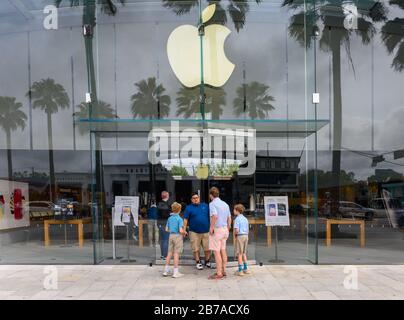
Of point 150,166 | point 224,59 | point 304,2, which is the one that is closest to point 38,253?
point 150,166

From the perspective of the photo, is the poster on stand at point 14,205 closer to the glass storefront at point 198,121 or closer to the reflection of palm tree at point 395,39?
the glass storefront at point 198,121

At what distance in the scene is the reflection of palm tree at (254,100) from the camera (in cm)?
1344

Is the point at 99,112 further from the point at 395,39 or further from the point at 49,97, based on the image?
the point at 395,39

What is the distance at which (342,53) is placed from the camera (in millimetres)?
15617

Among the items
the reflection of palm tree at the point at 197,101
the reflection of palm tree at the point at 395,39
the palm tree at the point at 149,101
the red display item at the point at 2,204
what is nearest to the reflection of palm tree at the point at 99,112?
the palm tree at the point at 149,101

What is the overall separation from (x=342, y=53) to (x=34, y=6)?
10.9m

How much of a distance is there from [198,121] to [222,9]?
4.79 meters

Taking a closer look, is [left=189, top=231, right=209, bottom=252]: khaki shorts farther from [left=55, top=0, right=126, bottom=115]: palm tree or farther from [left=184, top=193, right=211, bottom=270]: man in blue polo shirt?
[left=55, top=0, right=126, bottom=115]: palm tree

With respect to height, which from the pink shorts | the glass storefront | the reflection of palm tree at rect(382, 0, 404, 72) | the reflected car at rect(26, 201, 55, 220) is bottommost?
the reflected car at rect(26, 201, 55, 220)

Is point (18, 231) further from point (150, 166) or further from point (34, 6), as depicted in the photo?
point (34, 6)

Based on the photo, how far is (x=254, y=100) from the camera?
539 inches

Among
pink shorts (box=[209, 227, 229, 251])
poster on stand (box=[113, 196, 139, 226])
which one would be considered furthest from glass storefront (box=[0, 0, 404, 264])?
pink shorts (box=[209, 227, 229, 251])

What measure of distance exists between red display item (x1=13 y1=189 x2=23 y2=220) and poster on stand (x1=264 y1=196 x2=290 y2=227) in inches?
339

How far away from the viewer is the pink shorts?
8.20 metres
